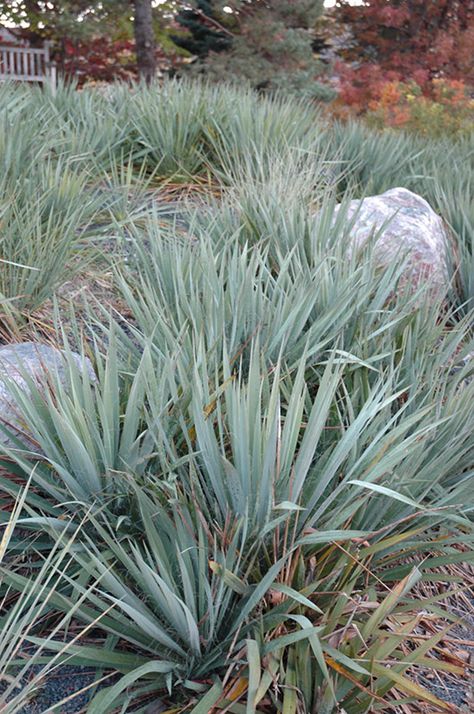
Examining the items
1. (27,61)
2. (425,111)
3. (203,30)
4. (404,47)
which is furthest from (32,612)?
(27,61)

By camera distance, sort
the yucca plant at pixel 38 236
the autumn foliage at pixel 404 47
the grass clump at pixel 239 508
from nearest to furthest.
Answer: the grass clump at pixel 239 508, the yucca plant at pixel 38 236, the autumn foliage at pixel 404 47

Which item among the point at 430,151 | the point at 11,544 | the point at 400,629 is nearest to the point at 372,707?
the point at 400,629

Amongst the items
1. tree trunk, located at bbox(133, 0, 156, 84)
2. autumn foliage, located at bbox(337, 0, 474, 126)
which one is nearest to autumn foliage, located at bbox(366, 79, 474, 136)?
autumn foliage, located at bbox(337, 0, 474, 126)

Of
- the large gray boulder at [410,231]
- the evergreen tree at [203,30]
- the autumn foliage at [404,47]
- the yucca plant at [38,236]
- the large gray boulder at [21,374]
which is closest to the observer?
the large gray boulder at [21,374]

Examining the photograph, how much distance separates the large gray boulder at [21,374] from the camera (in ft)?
6.88

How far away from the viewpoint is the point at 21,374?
212 centimetres

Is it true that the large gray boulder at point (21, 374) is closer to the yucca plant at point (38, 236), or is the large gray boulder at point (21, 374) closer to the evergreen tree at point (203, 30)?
the yucca plant at point (38, 236)

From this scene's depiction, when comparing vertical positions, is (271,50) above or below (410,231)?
below

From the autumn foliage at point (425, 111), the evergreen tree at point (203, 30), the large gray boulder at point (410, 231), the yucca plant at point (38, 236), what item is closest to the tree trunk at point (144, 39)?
the evergreen tree at point (203, 30)

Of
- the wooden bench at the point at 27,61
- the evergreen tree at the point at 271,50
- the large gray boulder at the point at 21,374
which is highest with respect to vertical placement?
the large gray boulder at the point at 21,374

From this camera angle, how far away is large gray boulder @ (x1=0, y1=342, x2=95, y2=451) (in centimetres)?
210

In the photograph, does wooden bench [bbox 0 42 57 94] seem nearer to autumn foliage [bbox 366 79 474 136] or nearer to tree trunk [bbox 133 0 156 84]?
tree trunk [bbox 133 0 156 84]

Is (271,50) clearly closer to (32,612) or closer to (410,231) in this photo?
(410,231)

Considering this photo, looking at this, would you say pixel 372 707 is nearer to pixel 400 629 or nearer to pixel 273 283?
pixel 400 629
